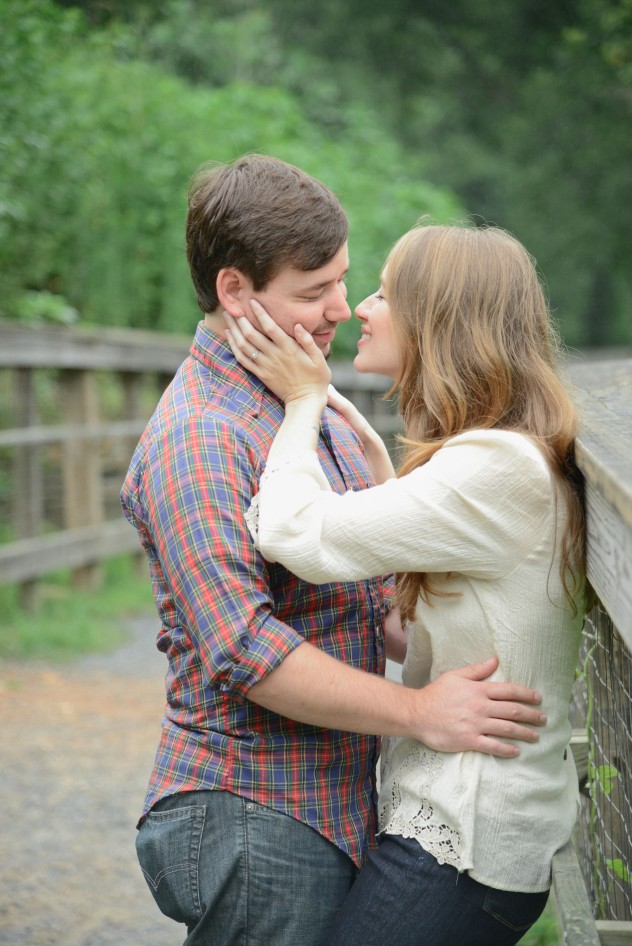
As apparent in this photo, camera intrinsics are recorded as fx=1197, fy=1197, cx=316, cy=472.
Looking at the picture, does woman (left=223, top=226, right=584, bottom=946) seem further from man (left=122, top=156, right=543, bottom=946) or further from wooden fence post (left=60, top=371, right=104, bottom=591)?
wooden fence post (left=60, top=371, right=104, bottom=591)

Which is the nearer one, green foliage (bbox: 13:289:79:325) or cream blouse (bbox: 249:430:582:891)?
cream blouse (bbox: 249:430:582:891)

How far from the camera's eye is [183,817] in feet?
7.30

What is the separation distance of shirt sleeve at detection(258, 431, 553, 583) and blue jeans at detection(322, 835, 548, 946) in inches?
20.6

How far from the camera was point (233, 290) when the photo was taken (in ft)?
7.70

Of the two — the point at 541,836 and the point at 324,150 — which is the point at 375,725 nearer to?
the point at 541,836

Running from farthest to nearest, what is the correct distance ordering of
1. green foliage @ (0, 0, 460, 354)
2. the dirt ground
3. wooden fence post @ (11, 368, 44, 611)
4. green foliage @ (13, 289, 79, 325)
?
green foliage @ (13, 289, 79, 325)
green foliage @ (0, 0, 460, 354)
wooden fence post @ (11, 368, 44, 611)
the dirt ground

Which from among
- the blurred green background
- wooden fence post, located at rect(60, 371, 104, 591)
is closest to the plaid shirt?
the blurred green background

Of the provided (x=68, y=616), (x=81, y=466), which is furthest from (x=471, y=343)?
(x=81, y=466)

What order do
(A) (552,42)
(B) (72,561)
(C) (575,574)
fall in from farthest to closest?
(A) (552,42) < (B) (72,561) < (C) (575,574)

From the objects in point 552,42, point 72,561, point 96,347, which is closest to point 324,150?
point 552,42

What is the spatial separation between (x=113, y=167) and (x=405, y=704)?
944 cm

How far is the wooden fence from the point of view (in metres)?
1.93

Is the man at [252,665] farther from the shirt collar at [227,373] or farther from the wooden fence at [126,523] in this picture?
the wooden fence at [126,523]

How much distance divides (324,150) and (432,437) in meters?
14.6
